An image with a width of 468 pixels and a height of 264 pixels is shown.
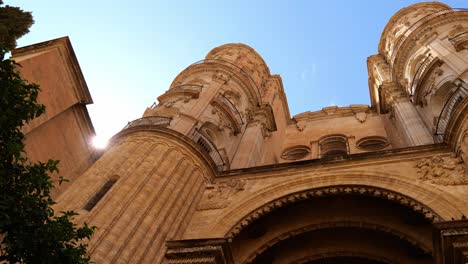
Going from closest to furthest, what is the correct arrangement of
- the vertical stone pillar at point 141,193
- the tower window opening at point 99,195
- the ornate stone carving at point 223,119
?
the vertical stone pillar at point 141,193 → the tower window opening at point 99,195 → the ornate stone carving at point 223,119

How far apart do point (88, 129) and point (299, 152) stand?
35.8 ft

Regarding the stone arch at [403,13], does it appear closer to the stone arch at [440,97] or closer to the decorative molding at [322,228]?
the stone arch at [440,97]

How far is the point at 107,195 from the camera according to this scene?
10750mm

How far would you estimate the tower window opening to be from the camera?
35.1ft

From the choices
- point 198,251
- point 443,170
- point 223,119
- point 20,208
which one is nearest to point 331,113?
point 223,119

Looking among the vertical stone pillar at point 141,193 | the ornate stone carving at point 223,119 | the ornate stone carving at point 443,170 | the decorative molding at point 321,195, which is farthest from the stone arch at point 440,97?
the vertical stone pillar at point 141,193

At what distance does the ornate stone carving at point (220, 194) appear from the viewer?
41.1ft

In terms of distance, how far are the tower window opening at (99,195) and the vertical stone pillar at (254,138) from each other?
5.94 meters

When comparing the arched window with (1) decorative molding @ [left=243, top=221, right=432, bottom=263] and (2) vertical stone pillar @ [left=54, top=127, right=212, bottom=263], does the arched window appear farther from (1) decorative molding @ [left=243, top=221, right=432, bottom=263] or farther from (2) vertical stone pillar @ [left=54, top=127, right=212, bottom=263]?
(2) vertical stone pillar @ [left=54, top=127, right=212, bottom=263]

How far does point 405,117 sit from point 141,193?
11845 millimetres

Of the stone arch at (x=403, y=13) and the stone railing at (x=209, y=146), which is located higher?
the stone arch at (x=403, y=13)

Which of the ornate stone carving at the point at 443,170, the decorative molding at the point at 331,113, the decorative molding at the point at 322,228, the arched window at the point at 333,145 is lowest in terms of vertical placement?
the decorative molding at the point at 322,228

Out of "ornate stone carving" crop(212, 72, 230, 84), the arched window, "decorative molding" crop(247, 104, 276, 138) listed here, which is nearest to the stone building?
"ornate stone carving" crop(212, 72, 230, 84)

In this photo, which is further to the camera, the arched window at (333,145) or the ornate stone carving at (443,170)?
the arched window at (333,145)
